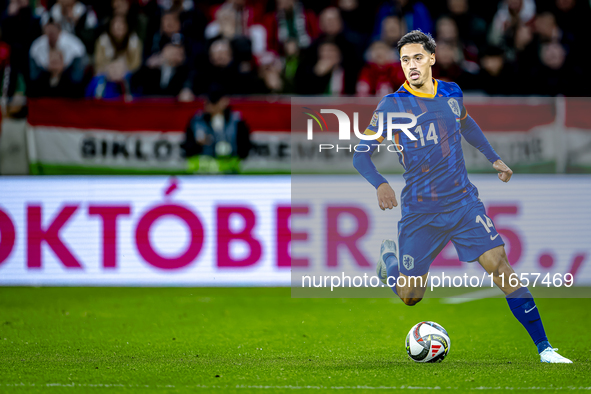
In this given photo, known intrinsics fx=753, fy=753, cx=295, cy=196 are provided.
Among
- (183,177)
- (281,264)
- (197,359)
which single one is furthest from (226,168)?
(197,359)

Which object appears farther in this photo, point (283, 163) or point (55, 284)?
point (283, 163)

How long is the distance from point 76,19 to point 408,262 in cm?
770

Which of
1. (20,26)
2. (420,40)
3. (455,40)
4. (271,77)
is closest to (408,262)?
(420,40)

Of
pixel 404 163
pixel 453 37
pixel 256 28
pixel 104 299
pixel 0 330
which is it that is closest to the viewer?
pixel 404 163

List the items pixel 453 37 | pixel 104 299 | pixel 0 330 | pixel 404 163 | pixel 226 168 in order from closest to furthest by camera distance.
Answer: pixel 404 163 < pixel 0 330 < pixel 104 299 < pixel 226 168 < pixel 453 37

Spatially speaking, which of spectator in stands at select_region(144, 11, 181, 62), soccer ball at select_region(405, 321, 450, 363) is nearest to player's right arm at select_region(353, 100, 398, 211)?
soccer ball at select_region(405, 321, 450, 363)

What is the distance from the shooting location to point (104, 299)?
292 inches

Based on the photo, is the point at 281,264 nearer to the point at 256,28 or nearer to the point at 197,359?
the point at 197,359

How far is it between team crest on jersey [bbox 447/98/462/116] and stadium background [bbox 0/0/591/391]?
2.60 ft

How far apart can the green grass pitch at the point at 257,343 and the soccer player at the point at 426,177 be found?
69cm

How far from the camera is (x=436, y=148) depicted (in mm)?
5078

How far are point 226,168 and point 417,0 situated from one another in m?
4.29

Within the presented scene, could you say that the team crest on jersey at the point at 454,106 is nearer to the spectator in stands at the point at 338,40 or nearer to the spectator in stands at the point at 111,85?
the spectator in stands at the point at 338,40

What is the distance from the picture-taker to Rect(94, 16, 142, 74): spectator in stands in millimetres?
10391
